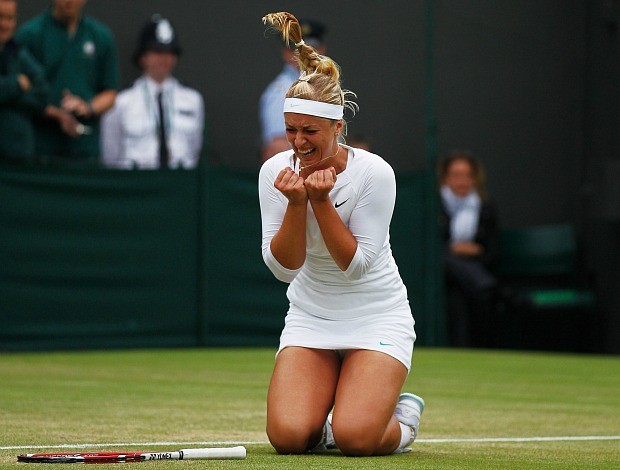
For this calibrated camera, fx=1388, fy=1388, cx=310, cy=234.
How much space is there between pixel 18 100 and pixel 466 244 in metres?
4.86

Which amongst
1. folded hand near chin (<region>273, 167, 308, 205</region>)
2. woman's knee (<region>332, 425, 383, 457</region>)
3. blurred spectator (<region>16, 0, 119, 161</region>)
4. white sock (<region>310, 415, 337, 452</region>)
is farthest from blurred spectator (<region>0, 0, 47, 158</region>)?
woman's knee (<region>332, 425, 383, 457</region>)

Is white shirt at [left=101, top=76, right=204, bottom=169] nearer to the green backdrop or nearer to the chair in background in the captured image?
the green backdrop

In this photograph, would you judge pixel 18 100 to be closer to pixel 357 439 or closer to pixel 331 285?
pixel 331 285

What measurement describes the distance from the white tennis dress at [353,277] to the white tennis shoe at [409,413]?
0.60 feet

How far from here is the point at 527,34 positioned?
51.0 feet

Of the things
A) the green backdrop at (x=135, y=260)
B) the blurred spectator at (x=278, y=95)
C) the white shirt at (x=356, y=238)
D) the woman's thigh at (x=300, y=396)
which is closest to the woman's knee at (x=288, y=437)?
the woman's thigh at (x=300, y=396)

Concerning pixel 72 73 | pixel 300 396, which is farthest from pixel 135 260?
pixel 300 396

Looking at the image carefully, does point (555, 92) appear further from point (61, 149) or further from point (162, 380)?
point (162, 380)

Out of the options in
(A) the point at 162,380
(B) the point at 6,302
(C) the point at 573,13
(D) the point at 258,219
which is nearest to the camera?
(A) the point at 162,380

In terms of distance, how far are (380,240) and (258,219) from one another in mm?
7117

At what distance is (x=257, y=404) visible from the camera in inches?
332

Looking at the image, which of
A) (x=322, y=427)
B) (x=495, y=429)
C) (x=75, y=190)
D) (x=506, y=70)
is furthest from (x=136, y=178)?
(x=322, y=427)

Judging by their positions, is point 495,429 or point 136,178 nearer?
point 495,429

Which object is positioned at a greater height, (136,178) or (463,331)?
A: (136,178)
